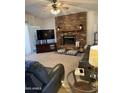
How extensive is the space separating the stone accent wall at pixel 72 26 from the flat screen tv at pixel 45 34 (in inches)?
16.1

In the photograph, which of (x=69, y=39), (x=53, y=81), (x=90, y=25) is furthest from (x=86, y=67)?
(x=69, y=39)

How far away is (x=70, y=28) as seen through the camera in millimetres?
10031

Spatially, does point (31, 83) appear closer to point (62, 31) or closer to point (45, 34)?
point (45, 34)

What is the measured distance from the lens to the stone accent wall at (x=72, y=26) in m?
9.41

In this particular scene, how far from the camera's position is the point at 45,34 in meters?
10.3

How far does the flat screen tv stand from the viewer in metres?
10.2

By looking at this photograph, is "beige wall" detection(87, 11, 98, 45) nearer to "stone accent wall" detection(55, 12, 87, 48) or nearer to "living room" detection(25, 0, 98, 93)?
"living room" detection(25, 0, 98, 93)

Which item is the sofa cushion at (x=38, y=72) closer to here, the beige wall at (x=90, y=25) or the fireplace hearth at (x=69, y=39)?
the beige wall at (x=90, y=25)

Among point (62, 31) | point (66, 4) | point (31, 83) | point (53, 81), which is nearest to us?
point (31, 83)

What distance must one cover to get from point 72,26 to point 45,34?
1.70 meters

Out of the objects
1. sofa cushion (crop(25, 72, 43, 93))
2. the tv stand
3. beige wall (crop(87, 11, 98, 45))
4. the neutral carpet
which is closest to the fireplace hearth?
the tv stand

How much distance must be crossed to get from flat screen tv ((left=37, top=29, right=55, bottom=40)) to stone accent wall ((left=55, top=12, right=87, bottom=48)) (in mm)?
410
